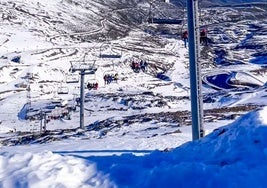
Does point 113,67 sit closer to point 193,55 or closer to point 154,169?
point 193,55

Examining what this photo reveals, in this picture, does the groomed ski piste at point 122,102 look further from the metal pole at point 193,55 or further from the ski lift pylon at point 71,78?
the metal pole at point 193,55

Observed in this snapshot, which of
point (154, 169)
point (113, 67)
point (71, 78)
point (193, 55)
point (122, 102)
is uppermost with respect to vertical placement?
→ point (113, 67)

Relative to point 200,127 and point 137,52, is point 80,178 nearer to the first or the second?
point 200,127

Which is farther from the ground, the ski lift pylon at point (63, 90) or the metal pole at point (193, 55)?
the ski lift pylon at point (63, 90)

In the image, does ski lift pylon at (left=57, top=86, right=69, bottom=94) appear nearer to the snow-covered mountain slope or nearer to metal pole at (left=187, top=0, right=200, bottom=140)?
the snow-covered mountain slope

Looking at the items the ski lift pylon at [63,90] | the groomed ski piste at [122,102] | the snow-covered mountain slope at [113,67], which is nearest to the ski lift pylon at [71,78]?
the snow-covered mountain slope at [113,67]

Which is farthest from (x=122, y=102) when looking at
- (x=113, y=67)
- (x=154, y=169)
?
(x=154, y=169)

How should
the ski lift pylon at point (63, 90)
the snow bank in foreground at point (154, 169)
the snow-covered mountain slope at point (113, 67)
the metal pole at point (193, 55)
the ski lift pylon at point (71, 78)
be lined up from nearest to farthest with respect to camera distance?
the snow bank in foreground at point (154, 169), the metal pole at point (193, 55), the snow-covered mountain slope at point (113, 67), the ski lift pylon at point (63, 90), the ski lift pylon at point (71, 78)
